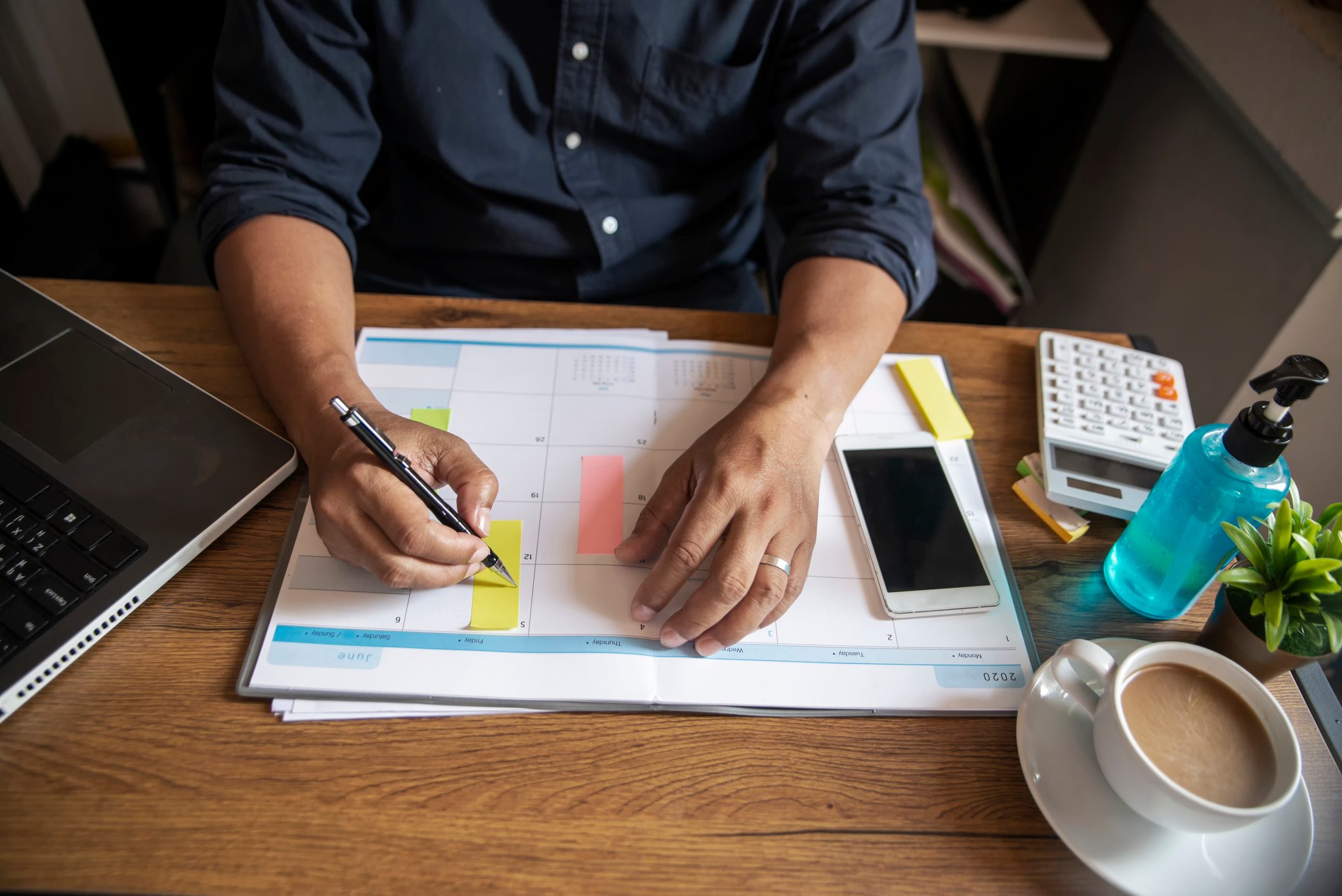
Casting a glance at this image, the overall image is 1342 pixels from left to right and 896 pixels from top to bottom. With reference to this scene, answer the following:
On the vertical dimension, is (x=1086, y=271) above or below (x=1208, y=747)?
below

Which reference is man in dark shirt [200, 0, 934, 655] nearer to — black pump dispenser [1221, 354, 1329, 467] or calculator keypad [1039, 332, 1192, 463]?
calculator keypad [1039, 332, 1192, 463]

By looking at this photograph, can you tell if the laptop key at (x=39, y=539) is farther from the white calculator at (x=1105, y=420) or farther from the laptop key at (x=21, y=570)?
the white calculator at (x=1105, y=420)

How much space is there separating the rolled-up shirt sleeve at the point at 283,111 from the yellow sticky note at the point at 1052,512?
2.39 feet

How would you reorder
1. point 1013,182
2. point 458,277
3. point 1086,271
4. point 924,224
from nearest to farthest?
point 924,224
point 458,277
point 1086,271
point 1013,182

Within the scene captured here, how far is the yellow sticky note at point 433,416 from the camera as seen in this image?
29.5 inches

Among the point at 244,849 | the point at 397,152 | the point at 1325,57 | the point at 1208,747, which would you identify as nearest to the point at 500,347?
the point at 397,152

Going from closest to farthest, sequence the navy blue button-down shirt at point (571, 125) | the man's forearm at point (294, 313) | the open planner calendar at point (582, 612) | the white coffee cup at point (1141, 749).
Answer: the white coffee cup at point (1141, 749)
the open planner calendar at point (582, 612)
the man's forearm at point (294, 313)
the navy blue button-down shirt at point (571, 125)

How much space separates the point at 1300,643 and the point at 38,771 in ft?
2.75

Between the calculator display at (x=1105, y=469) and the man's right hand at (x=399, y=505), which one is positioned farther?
the calculator display at (x=1105, y=469)

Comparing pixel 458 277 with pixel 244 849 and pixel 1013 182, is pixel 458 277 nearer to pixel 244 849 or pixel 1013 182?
pixel 244 849

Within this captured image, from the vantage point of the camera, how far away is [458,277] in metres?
1.04

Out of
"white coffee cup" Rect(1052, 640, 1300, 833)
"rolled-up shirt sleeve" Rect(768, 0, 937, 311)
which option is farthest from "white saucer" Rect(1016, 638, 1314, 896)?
"rolled-up shirt sleeve" Rect(768, 0, 937, 311)

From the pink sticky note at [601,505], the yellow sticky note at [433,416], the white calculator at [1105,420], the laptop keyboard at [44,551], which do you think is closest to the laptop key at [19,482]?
the laptop keyboard at [44,551]

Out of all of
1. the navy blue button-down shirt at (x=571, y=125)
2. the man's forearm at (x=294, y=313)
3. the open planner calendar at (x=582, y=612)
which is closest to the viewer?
the open planner calendar at (x=582, y=612)
